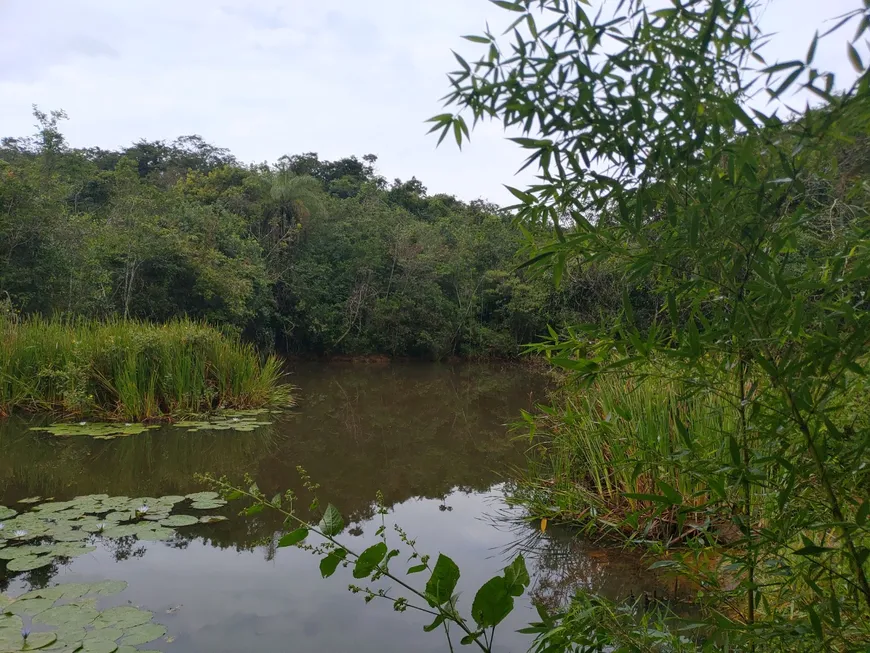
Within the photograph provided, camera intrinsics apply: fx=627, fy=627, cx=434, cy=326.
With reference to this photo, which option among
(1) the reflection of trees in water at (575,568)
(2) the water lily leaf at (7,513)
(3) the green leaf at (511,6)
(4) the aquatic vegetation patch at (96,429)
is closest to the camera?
(3) the green leaf at (511,6)

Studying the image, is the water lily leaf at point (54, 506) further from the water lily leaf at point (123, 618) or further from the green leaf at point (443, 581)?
the green leaf at point (443, 581)

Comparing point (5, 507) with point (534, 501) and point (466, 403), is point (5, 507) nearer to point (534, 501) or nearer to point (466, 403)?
point (534, 501)

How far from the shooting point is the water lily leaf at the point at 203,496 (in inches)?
157

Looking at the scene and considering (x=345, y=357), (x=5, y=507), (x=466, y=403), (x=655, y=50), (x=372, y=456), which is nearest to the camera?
(x=655, y=50)

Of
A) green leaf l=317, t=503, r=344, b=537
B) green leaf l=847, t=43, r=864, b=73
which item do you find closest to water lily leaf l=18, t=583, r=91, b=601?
green leaf l=317, t=503, r=344, b=537

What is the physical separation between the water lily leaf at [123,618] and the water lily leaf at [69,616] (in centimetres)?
4

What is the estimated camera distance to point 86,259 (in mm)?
9523

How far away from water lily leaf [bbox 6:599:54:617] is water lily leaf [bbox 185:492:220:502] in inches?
58.5

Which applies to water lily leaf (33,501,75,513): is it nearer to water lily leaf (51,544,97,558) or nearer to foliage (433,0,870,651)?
water lily leaf (51,544,97,558)

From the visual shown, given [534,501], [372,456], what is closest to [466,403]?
[372,456]

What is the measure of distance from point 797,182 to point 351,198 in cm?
1652

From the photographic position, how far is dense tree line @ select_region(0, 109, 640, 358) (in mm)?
9414

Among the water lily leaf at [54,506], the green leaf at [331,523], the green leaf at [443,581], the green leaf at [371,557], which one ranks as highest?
the green leaf at [331,523]

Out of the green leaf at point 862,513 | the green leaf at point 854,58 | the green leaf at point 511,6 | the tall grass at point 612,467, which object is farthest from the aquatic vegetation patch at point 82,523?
the green leaf at point 854,58
